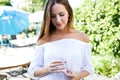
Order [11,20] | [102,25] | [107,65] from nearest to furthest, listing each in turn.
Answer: [107,65], [102,25], [11,20]

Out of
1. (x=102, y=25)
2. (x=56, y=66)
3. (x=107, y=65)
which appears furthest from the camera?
(x=102, y=25)

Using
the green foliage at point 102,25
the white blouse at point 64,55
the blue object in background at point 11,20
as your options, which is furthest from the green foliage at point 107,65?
the white blouse at point 64,55

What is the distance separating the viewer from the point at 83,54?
4.43 ft

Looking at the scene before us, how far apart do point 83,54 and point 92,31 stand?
174 inches

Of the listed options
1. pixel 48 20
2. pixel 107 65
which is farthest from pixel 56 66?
pixel 107 65

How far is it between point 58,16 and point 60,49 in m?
0.16

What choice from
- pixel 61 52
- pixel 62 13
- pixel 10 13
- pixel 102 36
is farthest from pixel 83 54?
pixel 10 13

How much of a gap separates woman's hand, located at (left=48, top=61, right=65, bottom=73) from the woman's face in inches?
6.8

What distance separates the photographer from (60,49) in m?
1.30

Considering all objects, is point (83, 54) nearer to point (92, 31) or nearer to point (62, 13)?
point (62, 13)

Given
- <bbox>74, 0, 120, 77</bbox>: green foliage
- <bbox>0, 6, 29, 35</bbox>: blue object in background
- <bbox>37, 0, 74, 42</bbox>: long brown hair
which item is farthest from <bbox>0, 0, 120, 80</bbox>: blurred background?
<bbox>37, 0, 74, 42</bbox>: long brown hair

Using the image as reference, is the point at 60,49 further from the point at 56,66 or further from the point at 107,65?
the point at 107,65

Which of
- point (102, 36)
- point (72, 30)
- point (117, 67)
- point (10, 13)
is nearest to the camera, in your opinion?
point (72, 30)

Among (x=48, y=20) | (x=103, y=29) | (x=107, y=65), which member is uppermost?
(x=48, y=20)
